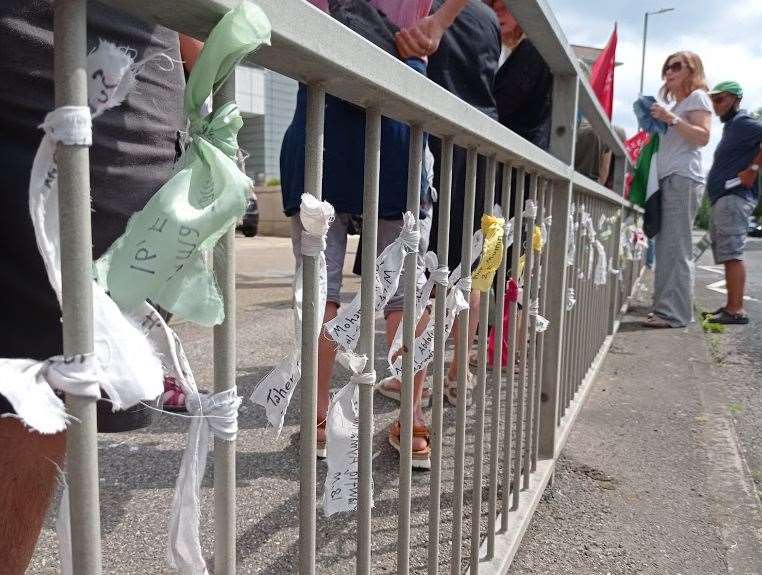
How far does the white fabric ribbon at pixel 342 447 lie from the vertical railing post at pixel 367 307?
0.02 metres

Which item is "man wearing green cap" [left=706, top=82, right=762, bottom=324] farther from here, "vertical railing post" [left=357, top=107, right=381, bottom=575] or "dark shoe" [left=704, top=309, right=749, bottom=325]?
"vertical railing post" [left=357, top=107, right=381, bottom=575]

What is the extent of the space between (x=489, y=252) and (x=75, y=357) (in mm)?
1033

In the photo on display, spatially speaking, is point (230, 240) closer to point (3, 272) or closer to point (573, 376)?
point (3, 272)

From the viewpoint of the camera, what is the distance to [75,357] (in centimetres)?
48

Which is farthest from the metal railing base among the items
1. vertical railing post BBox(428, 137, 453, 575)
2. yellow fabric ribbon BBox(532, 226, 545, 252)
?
yellow fabric ribbon BBox(532, 226, 545, 252)

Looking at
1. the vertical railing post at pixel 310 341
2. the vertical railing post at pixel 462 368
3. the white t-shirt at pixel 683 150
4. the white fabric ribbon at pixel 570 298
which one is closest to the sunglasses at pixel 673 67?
the white t-shirt at pixel 683 150

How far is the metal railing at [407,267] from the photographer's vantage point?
50cm

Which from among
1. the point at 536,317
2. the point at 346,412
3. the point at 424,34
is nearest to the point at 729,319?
the point at 536,317

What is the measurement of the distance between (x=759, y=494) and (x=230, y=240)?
2120mm

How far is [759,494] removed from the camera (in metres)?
2.09

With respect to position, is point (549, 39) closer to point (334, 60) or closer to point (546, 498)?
point (334, 60)

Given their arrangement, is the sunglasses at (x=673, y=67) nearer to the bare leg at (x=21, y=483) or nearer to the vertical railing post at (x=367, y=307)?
the vertical railing post at (x=367, y=307)

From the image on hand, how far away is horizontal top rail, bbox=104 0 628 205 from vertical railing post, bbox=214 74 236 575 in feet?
0.22

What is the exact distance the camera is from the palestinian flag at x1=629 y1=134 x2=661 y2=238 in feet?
16.0
